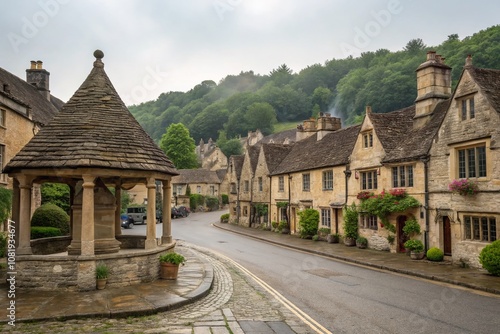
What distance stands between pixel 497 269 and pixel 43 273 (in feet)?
52.0

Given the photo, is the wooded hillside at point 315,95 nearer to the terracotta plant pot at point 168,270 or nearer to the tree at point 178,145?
the tree at point 178,145

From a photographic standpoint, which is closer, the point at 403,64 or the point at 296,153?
the point at 296,153

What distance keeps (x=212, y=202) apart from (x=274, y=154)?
33.4 m

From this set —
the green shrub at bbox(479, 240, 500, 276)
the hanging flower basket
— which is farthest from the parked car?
the green shrub at bbox(479, 240, 500, 276)

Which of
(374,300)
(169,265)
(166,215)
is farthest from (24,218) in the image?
(374,300)

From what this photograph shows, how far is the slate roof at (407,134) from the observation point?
21.3 metres

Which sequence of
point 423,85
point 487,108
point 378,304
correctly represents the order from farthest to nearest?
point 423,85 → point 487,108 → point 378,304

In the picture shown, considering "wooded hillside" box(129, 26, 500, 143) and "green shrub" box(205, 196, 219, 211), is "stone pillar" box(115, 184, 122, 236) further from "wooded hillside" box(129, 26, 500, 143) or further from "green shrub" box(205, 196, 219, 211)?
"wooded hillside" box(129, 26, 500, 143)

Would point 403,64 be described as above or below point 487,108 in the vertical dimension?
above

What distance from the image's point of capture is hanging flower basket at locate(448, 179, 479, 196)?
17.1 meters

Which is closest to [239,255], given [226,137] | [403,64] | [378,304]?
[378,304]

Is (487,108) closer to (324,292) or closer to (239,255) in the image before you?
(324,292)

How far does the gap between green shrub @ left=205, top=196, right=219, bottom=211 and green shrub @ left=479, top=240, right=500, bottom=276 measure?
5895 centimetres

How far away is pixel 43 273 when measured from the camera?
11766mm
